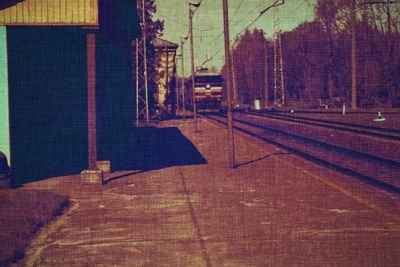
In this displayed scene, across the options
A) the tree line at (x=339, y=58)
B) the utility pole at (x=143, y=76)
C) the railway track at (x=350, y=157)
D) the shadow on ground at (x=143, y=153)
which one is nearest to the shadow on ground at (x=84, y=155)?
the shadow on ground at (x=143, y=153)

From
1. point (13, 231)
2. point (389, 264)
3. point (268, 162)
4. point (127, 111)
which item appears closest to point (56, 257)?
point (13, 231)

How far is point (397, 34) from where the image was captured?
164 ft

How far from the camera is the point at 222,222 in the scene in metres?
7.75

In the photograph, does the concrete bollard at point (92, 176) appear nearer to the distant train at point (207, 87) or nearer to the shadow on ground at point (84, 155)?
the shadow on ground at point (84, 155)

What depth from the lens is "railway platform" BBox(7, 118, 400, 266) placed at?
5980mm

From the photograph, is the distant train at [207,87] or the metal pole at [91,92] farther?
the distant train at [207,87]

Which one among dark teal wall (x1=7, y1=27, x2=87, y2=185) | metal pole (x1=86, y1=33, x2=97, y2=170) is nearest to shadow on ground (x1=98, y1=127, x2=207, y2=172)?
dark teal wall (x1=7, y1=27, x2=87, y2=185)

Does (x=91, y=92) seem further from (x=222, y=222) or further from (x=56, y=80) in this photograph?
(x=222, y=222)

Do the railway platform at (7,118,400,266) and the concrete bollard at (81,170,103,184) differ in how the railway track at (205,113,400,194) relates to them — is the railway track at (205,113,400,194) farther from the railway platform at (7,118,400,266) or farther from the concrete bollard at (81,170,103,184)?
the concrete bollard at (81,170,103,184)

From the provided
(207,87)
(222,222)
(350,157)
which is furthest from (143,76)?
(222,222)

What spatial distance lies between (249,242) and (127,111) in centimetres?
1987

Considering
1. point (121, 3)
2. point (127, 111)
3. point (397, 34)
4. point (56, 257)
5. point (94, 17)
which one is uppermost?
point (397, 34)

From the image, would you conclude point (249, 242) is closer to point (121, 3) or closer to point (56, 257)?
point (56, 257)

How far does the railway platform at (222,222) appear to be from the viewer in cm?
598
